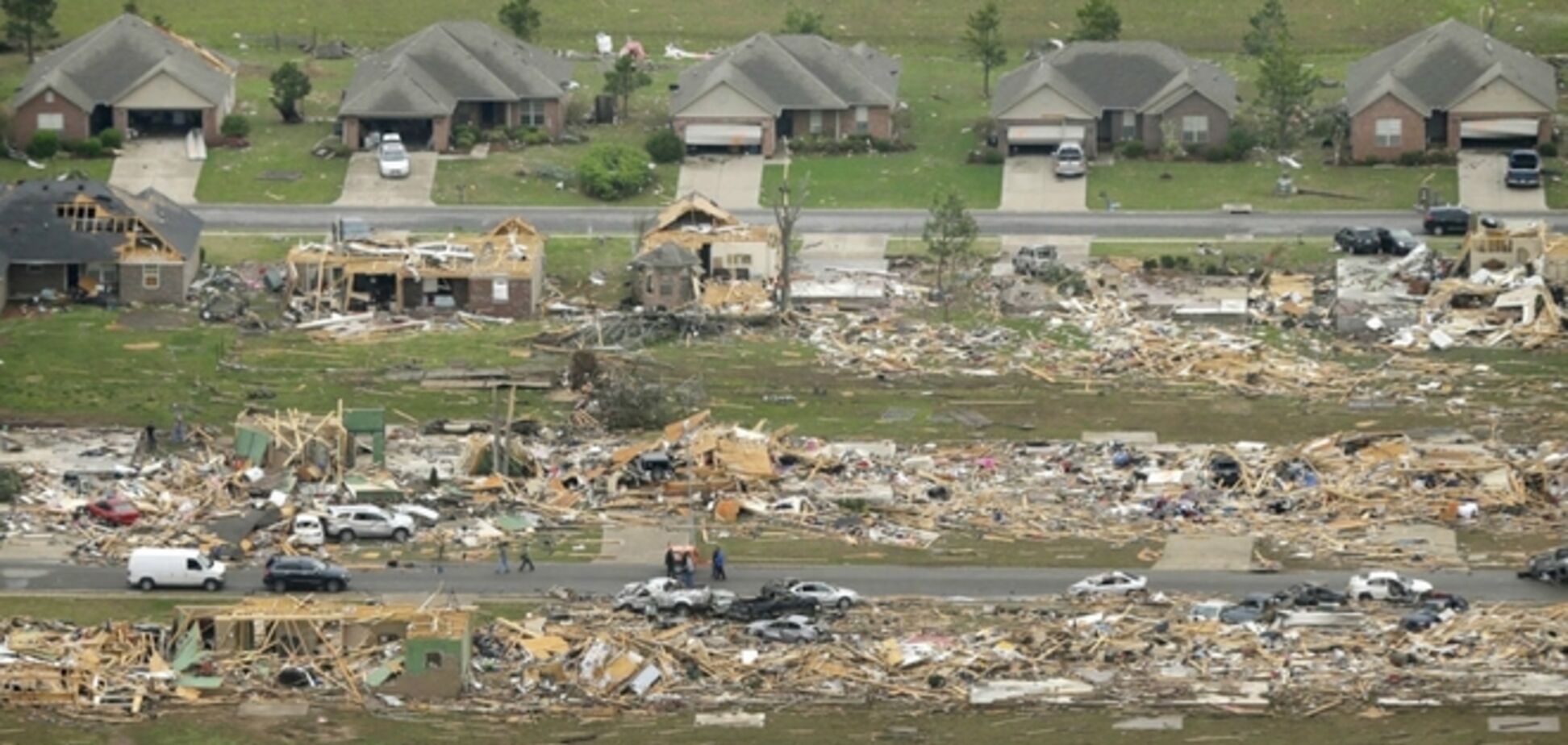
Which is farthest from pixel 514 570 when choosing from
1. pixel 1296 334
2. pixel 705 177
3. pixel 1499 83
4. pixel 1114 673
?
pixel 1499 83

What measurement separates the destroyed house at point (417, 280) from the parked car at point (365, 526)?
27.6 meters

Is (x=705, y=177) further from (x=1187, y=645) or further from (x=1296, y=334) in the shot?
(x=1187, y=645)

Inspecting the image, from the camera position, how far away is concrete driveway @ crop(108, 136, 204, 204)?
148m

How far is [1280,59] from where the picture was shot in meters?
151

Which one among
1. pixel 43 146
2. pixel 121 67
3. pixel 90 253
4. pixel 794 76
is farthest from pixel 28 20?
pixel 90 253

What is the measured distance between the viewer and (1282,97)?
150 m

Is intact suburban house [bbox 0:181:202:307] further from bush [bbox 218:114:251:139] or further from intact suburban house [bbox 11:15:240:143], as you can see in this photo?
bush [bbox 218:114:251:139]

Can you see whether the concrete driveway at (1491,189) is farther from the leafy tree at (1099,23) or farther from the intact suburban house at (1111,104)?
the leafy tree at (1099,23)

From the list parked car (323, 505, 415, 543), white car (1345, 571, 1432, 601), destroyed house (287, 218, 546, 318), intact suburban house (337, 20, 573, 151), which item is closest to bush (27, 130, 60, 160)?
intact suburban house (337, 20, 573, 151)

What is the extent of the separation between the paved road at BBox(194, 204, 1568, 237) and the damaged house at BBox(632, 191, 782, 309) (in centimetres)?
547

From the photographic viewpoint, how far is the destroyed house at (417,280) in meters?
132

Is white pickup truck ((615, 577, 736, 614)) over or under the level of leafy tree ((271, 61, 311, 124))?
under

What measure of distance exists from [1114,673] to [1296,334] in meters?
36.9

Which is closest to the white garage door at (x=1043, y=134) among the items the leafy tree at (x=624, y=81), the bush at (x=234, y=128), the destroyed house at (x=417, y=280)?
the leafy tree at (x=624, y=81)
